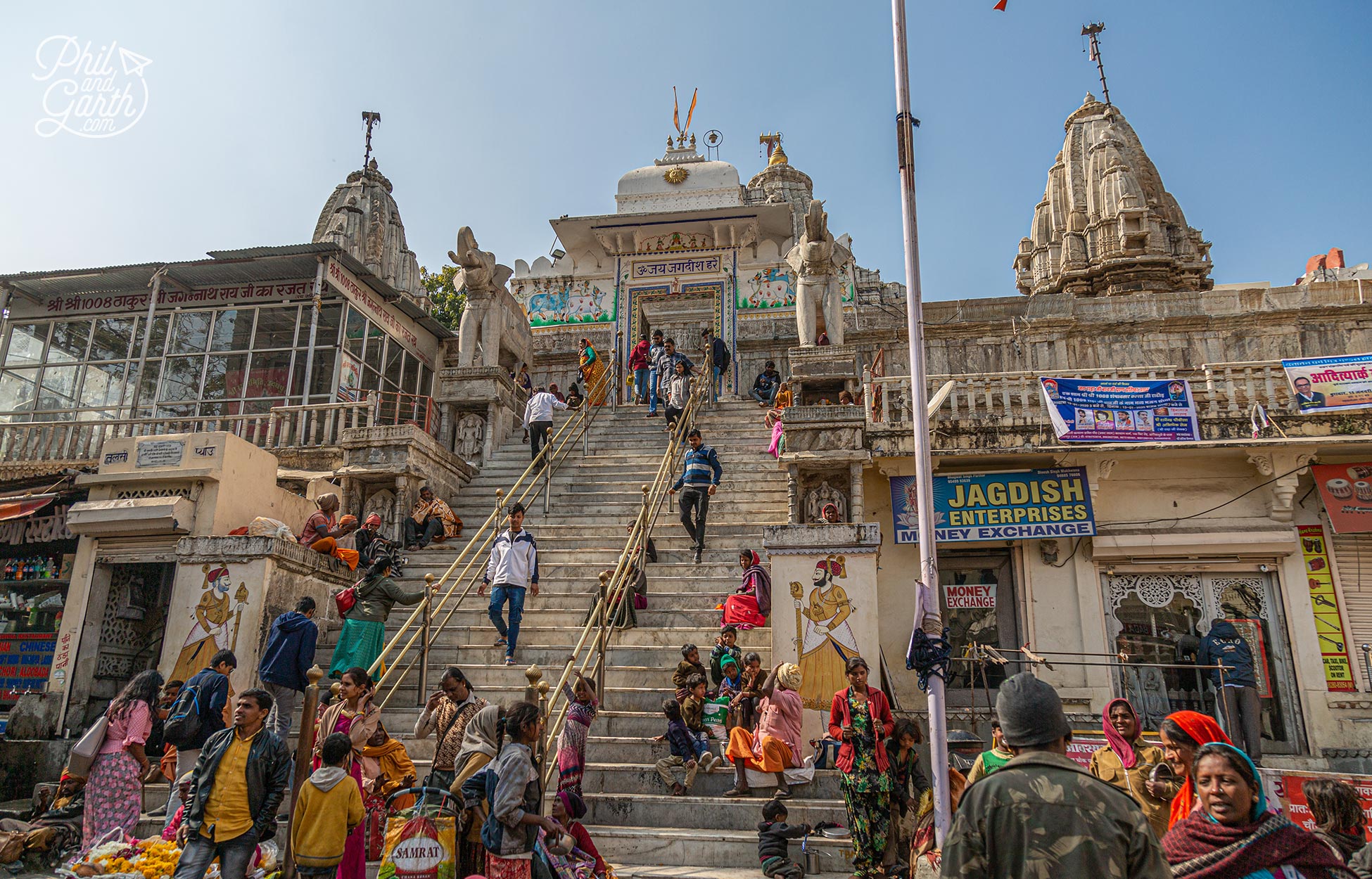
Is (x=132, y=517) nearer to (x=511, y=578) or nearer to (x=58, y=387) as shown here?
(x=511, y=578)

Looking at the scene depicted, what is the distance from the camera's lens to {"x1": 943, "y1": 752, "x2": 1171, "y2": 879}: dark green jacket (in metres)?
2.37

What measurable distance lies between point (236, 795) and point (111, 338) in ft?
48.5

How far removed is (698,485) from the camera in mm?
10695

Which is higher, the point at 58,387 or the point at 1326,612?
the point at 58,387

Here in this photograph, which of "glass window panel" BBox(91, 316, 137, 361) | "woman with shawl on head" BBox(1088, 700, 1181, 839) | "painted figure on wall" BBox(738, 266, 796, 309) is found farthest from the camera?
"painted figure on wall" BBox(738, 266, 796, 309)

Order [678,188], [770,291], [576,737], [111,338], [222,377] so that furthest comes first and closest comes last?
[678,188] < [770,291] < [111,338] < [222,377] < [576,737]

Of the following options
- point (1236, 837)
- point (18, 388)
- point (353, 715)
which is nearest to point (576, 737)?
point (353, 715)

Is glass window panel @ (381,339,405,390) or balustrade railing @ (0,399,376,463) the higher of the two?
glass window panel @ (381,339,405,390)

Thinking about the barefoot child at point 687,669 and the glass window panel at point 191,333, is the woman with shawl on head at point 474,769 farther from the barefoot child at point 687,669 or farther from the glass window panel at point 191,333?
the glass window panel at point 191,333

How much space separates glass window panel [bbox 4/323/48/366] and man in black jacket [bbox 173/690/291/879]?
15319 millimetres

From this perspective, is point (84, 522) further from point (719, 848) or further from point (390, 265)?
point (390, 265)

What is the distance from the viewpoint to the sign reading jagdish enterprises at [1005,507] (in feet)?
38.3

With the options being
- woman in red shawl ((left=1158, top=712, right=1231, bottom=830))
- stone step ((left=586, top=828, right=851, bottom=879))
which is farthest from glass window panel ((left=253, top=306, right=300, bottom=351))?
woman in red shawl ((left=1158, top=712, right=1231, bottom=830))

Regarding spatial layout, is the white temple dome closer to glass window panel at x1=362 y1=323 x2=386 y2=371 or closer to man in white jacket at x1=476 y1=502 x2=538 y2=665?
glass window panel at x1=362 y1=323 x2=386 y2=371
